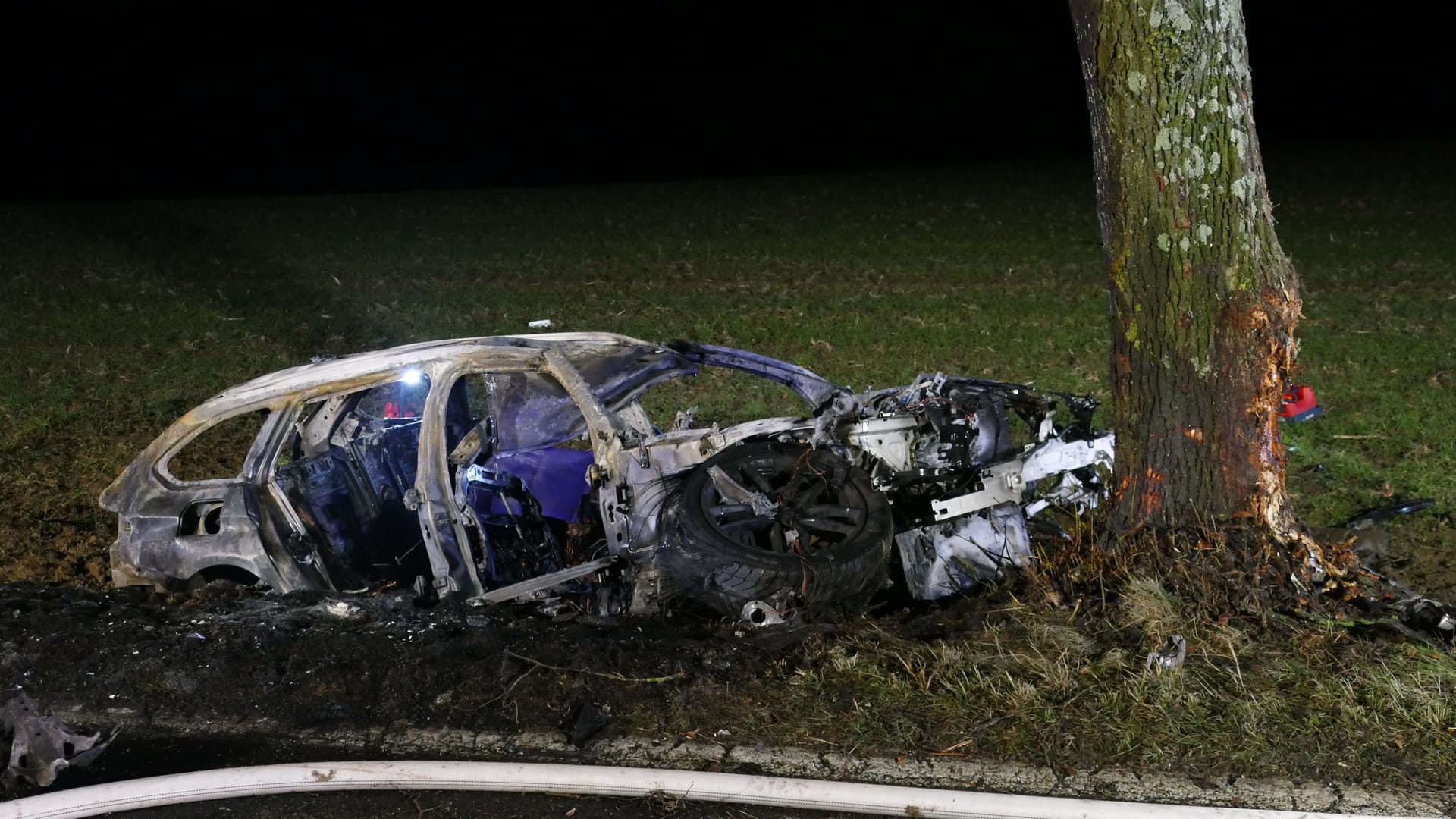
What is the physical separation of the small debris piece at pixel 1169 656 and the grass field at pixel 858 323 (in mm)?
85

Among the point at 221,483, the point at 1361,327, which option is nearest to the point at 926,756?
the point at 221,483

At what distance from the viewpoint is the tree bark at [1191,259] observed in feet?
18.5

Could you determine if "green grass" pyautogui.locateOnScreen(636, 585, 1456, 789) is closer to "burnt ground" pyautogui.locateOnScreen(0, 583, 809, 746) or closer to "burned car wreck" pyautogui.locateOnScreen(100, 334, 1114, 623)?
"burnt ground" pyautogui.locateOnScreen(0, 583, 809, 746)

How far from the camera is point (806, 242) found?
64.0ft

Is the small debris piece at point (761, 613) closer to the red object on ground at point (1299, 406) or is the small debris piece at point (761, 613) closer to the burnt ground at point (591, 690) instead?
the burnt ground at point (591, 690)

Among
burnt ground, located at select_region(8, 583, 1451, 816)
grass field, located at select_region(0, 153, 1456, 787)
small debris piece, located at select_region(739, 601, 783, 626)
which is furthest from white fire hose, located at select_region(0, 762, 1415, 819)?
small debris piece, located at select_region(739, 601, 783, 626)

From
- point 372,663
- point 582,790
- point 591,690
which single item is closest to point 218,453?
point 372,663

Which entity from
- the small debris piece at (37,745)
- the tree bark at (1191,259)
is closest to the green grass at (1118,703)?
the tree bark at (1191,259)

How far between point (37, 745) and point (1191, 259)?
515 centimetres

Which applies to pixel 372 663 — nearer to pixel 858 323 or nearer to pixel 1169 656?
pixel 1169 656

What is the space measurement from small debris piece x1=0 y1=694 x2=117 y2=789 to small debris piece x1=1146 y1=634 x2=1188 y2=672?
431 cm

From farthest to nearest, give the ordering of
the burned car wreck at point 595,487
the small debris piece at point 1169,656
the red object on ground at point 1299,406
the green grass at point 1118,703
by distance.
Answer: the red object on ground at point 1299,406 → the burned car wreck at point 595,487 → the small debris piece at point 1169,656 → the green grass at point 1118,703

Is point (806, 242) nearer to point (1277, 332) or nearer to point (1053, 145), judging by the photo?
point (1277, 332)

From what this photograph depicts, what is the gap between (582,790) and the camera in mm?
4867
